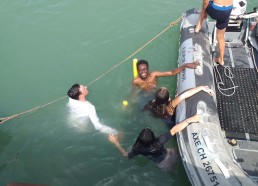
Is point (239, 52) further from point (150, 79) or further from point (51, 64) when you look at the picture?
point (51, 64)

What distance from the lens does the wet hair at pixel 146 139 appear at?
451 centimetres

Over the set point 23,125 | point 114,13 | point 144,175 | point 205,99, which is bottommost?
point 144,175

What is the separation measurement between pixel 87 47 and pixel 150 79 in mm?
2448

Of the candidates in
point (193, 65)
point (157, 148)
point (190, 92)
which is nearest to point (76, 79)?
point (193, 65)

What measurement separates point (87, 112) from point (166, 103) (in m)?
1.43

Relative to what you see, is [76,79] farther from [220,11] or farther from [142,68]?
[220,11]

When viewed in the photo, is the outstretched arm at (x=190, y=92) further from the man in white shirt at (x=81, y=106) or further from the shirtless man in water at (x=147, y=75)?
the man in white shirt at (x=81, y=106)

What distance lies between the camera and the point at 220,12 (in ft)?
18.5

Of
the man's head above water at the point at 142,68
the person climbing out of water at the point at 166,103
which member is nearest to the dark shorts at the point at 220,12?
the person climbing out of water at the point at 166,103

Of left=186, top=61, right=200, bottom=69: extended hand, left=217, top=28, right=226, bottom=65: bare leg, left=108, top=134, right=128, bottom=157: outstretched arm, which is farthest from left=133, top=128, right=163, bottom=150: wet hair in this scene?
left=217, top=28, right=226, bottom=65: bare leg

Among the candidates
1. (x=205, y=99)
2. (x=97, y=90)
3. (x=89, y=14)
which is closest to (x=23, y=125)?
(x=97, y=90)

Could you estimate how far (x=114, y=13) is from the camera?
8867 millimetres

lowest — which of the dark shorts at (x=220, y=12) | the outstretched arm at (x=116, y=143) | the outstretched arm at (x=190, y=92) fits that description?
the outstretched arm at (x=116, y=143)

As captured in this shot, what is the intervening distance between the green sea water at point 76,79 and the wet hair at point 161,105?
327mm
